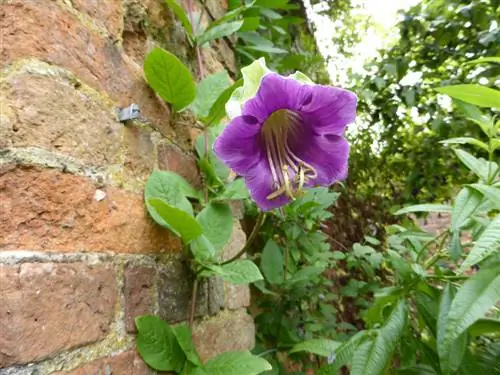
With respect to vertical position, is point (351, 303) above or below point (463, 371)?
below

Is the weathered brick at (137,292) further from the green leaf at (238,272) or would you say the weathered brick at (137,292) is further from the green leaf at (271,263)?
the green leaf at (271,263)

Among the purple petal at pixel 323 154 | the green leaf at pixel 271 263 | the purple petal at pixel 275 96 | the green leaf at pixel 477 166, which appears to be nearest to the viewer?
the purple petal at pixel 275 96

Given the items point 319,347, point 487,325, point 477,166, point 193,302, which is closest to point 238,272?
point 193,302

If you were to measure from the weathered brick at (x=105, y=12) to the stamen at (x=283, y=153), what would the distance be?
0.30m

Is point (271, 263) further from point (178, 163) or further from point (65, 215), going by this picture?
point (65, 215)

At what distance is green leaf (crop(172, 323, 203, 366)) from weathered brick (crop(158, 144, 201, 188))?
0.28 meters

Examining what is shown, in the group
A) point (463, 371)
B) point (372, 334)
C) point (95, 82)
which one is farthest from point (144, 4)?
point (463, 371)

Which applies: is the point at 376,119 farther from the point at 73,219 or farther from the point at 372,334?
the point at 73,219

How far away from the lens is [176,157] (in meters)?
0.82

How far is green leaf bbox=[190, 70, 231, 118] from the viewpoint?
2.80ft

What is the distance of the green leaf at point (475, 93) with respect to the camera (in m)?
0.68

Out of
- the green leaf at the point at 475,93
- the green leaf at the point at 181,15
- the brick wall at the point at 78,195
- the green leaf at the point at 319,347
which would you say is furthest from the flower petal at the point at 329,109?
the green leaf at the point at 319,347

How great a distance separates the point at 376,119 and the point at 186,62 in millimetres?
1528

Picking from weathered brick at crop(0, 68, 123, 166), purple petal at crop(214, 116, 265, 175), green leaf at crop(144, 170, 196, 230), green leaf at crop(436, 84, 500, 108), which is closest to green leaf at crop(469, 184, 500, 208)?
green leaf at crop(436, 84, 500, 108)
